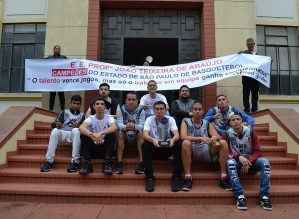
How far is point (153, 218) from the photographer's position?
11.2ft

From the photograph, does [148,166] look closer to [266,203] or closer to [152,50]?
[266,203]

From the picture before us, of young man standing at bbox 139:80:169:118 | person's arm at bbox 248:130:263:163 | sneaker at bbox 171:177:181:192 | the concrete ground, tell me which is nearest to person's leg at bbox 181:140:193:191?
sneaker at bbox 171:177:181:192

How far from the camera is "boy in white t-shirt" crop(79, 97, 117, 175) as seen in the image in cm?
441

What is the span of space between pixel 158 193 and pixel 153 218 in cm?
58

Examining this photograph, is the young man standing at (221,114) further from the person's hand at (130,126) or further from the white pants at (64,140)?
the white pants at (64,140)

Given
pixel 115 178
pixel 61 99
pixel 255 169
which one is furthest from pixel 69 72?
pixel 255 169

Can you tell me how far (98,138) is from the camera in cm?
438

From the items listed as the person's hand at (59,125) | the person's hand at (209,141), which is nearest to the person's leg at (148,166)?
the person's hand at (209,141)

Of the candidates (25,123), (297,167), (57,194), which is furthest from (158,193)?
(25,123)

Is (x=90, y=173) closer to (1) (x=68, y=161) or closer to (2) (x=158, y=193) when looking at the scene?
(1) (x=68, y=161)

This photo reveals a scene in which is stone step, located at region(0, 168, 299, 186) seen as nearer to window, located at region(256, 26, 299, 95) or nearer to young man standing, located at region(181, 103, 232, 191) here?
young man standing, located at region(181, 103, 232, 191)

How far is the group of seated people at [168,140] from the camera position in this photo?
162 inches

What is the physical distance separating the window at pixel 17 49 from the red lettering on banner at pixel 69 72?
6.56 ft

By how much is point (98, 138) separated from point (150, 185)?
113 centimetres
